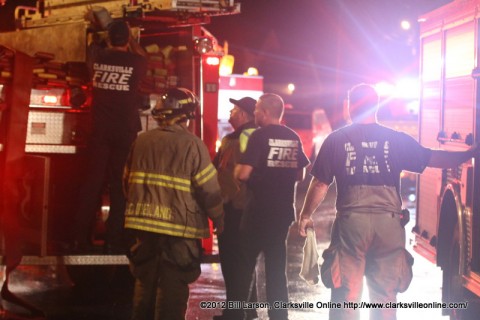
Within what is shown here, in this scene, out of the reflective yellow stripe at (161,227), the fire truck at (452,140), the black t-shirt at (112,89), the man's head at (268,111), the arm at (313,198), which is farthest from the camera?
the black t-shirt at (112,89)

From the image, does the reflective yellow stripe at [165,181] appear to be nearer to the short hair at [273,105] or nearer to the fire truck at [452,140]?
the short hair at [273,105]

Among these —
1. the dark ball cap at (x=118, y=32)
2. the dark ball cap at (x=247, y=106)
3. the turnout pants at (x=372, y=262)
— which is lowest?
the turnout pants at (x=372, y=262)

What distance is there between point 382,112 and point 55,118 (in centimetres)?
1511

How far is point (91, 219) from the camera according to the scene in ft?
23.0

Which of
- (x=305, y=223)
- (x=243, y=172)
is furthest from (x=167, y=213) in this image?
(x=243, y=172)

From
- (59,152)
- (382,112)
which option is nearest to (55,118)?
(59,152)

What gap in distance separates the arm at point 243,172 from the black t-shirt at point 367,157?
2.92ft

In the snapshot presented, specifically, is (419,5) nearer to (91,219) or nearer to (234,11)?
(234,11)

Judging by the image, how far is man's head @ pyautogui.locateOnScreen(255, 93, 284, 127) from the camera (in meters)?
6.25

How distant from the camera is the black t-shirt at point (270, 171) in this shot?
6148 mm

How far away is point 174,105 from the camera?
527 centimetres

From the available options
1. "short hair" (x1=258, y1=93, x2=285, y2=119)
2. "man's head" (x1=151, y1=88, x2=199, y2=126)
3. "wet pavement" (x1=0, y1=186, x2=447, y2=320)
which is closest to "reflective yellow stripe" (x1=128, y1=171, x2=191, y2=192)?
"man's head" (x1=151, y1=88, x2=199, y2=126)

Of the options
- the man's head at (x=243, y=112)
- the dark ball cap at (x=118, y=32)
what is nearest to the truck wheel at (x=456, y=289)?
the man's head at (x=243, y=112)

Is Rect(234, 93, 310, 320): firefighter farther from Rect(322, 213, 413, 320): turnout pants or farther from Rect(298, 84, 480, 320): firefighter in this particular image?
Rect(322, 213, 413, 320): turnout pants
